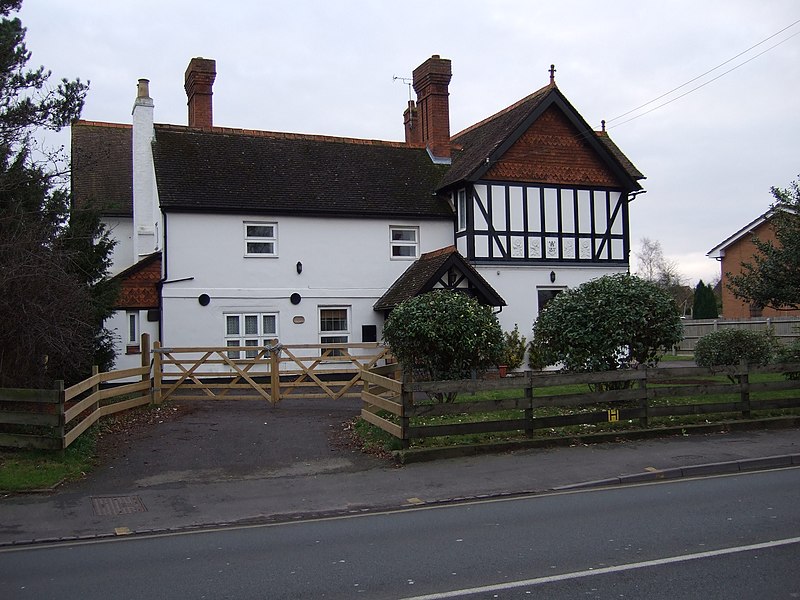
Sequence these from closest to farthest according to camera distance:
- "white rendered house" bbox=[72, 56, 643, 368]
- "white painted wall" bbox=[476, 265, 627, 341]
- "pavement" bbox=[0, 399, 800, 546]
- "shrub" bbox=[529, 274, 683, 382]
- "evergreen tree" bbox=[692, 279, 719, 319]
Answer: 1. "pavement" bbox=[0, 399, 800, 546]
2. "shrub" bbox=[529, 274, 683, 382]
3. "white rendered house" bbox=[72, 56, 643, 368]
4. "white painted wall" bbox=[476, 265, 627, 341]
5. "evergreen tree" bbox=[692, 279, 719, 319]

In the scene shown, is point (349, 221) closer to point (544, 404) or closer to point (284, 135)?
point (284, 135)

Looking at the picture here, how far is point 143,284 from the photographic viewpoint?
24516 millimetres

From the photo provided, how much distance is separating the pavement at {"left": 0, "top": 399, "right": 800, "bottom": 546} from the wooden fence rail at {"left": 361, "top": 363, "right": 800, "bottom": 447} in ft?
1.67

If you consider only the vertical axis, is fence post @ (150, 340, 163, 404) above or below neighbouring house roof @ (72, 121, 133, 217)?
below

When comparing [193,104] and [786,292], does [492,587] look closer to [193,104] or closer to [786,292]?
[786,292]

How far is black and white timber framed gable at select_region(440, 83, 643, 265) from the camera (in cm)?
2669

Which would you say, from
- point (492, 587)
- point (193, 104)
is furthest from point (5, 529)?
point (193, 104)

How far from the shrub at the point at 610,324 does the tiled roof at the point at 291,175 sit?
11636 mm

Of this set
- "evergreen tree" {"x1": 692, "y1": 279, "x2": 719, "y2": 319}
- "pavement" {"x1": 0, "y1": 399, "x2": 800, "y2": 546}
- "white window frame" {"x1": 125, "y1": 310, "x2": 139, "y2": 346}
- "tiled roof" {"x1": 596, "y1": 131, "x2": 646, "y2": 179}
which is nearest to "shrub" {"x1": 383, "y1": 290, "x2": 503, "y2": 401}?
"pavement" {"x1": 0, "y1": 399, "x2": 800, "y2": 546}

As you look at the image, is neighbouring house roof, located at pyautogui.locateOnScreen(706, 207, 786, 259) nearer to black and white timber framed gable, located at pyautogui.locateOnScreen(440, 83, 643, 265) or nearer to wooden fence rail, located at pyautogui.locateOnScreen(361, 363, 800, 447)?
black and white timber framed gable, located at pyautogui.locateOnScreen(440, 83, 643, 265)

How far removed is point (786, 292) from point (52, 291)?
49.6ft

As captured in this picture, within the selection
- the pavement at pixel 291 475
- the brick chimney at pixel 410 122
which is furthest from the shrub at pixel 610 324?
the brick chimney at pixel 410 122

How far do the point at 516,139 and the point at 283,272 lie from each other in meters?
9.12

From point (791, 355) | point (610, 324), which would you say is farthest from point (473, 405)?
point (791, 355)
